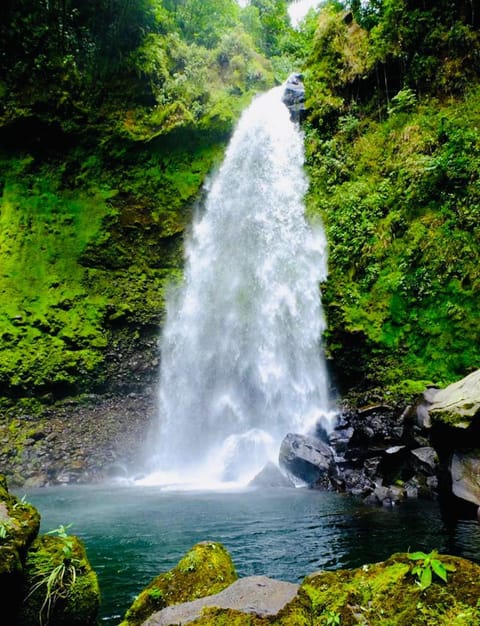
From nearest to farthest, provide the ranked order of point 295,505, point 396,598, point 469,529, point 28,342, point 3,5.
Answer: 1. point 396,598
2. point 469,529
3. point 295,505
4. point 28,342
5. point 3,5

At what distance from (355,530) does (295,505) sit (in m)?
1.79

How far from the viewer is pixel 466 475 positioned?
6629mm

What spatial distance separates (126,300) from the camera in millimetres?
15820

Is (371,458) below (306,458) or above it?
below

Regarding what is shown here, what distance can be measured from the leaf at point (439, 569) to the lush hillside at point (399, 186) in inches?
357

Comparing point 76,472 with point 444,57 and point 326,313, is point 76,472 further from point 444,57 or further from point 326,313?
point 444,57

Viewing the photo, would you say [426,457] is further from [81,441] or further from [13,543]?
[81,441]

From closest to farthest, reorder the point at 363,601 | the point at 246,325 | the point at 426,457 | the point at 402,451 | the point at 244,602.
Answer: the point at 363,601, the point at 244,602, the point at 426,457, the point at 402,451, the point at 246,325

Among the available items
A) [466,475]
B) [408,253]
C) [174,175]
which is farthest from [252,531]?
[174,175]

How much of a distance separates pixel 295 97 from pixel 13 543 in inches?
737

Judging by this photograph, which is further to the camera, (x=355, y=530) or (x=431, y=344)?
(x=431, y=344)

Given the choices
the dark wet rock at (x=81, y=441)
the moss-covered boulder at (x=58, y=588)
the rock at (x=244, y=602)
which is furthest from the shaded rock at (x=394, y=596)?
the dark wet rock at (x=81, y=441)

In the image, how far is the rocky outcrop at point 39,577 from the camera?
9.46 feet

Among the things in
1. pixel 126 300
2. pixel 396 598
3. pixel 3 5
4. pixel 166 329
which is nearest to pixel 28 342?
pixel 126 300
